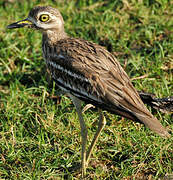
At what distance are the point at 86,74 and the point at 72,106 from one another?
0.91 metres

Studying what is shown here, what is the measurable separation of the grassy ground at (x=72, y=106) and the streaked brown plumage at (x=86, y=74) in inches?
12.4

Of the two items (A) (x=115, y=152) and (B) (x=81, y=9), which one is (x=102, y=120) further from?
(B) (x=81, y=9)

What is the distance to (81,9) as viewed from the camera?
5254 millimetres

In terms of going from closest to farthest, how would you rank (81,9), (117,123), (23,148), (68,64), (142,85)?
1. (68,64)
2. (23,148)
3. (117,123)
4. (142,85)
5. (81,9)

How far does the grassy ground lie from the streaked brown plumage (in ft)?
1.03

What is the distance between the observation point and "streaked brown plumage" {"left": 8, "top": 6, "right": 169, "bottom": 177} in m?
3.00

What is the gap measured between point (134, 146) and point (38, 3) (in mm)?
2929

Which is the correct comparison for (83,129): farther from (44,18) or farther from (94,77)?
(44,18)

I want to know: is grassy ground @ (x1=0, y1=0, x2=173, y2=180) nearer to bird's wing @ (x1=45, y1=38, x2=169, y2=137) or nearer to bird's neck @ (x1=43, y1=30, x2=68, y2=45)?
bird's wing @ (x1=45, y1=38, x2=169, y2=137)

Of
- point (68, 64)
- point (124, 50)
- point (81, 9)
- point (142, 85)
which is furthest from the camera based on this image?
point (81, 9)

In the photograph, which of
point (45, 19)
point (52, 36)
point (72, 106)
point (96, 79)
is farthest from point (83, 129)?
point (45, 19)

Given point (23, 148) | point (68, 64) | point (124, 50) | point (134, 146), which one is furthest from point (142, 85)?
point (23, 148)

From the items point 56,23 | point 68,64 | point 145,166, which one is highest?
point 56,23

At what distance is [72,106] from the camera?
3.98 meters
